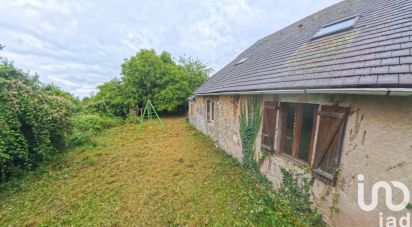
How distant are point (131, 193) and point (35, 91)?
16.9ft

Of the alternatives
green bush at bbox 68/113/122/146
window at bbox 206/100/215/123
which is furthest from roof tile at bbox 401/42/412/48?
green bush at bbox 68/113/122/146

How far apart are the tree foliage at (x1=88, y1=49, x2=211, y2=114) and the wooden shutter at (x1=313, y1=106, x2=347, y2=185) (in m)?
16.6

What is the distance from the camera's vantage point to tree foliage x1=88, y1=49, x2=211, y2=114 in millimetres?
18578

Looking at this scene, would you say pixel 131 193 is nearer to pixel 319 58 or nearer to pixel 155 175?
pixel 155 175

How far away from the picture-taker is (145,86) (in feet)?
64.3

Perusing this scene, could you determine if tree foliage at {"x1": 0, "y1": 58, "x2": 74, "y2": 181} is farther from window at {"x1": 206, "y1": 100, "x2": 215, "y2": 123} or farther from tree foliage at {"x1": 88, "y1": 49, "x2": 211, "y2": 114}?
tree foliage at {"x1": 88, "y1": 49, "x2": 211, "y2": 114}

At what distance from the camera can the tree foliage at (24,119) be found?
5.14 m

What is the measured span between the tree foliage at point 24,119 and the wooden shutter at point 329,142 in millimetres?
7502

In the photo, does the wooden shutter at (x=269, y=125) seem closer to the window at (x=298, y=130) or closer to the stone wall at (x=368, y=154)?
the window at (x=298, y=130)

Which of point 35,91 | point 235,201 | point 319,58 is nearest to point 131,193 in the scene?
point 235,201

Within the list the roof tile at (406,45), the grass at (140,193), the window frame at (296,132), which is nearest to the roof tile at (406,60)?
the roof tile at (406,45)

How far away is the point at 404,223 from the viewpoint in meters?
2.52

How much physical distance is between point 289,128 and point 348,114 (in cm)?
148

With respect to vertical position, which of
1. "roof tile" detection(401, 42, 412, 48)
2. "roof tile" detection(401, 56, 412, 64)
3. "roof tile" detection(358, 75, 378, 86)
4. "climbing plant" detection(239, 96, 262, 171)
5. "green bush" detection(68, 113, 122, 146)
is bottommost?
"green bush" detection(68, 113, 122, 146)
